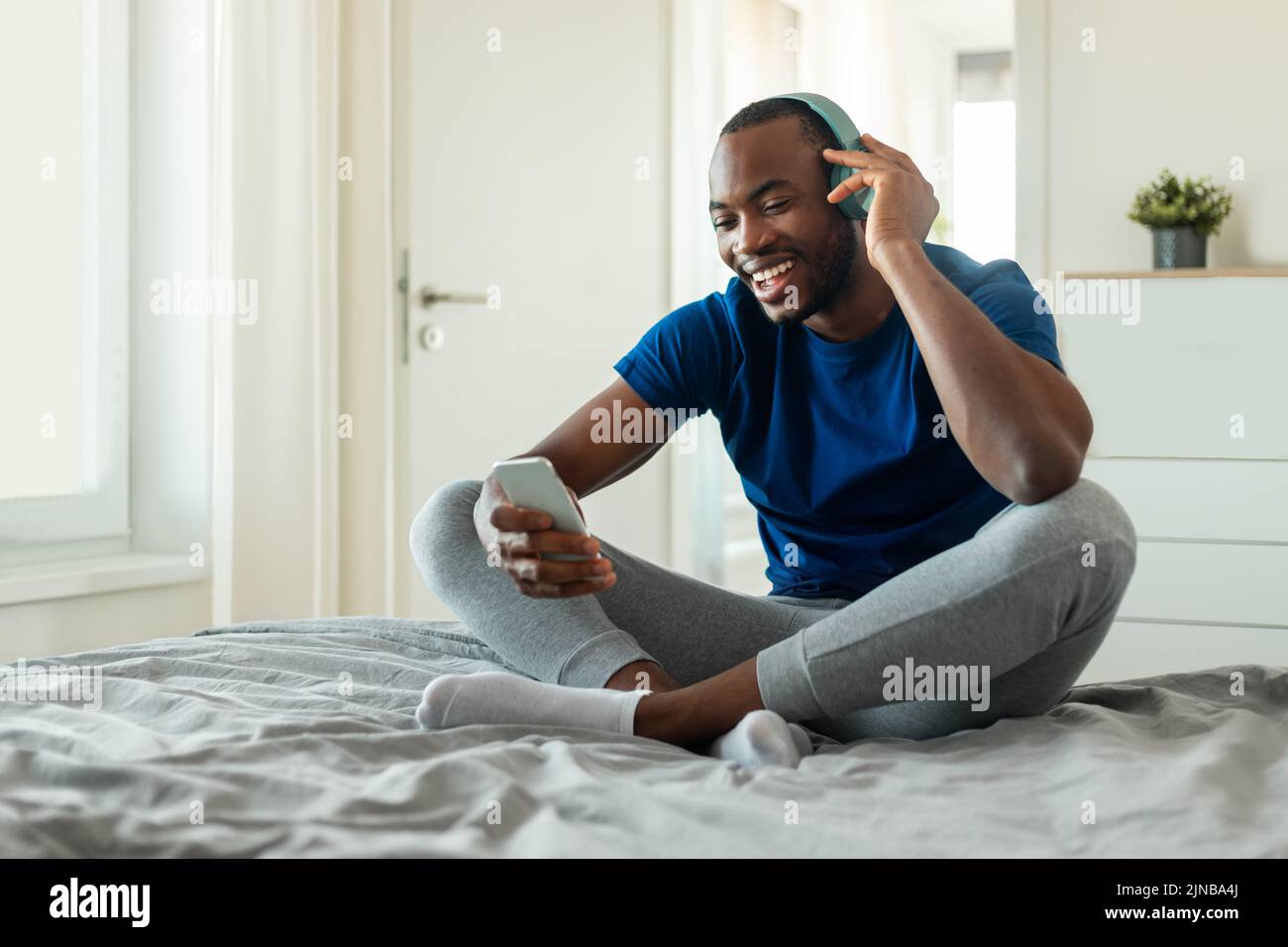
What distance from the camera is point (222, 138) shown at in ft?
8.05

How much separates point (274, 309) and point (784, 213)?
1.35 meters

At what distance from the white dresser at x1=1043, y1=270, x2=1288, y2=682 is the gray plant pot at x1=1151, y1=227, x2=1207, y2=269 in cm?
16

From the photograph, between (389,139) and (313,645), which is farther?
(389,139)

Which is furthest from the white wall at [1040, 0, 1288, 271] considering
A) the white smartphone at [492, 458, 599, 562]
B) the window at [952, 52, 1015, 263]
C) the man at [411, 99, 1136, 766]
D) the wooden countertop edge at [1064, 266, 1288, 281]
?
the window at [952, 52, 1015, 263]

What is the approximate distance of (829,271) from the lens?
150cm

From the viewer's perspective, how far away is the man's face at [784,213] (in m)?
1.48

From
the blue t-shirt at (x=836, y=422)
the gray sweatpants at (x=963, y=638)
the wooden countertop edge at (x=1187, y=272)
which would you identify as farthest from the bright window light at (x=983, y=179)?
the gray sweatpants at (x=963, y=638)

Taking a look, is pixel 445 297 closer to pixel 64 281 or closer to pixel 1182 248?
pixel 64 281

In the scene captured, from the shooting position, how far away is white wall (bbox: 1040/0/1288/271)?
2.99m

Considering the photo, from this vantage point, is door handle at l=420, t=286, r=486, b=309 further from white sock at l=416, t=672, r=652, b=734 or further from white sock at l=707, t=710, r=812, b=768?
white sock at l=707, t=710, r=812, b=768

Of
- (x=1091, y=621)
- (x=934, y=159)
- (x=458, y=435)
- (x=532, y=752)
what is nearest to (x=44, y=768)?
(x=532, y=752)

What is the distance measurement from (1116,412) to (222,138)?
1844 mm

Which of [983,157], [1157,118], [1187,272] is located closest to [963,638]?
[1187,272]

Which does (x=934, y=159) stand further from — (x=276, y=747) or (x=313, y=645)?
(x=276, y=747)
